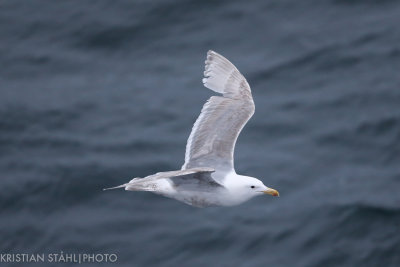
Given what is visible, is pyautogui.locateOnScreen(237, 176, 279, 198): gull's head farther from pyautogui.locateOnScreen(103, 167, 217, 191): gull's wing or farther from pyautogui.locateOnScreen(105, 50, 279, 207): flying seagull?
pyautogui.locateOnScreen(103, 167, 217, 191): gull's wing

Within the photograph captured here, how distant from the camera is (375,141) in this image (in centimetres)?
1683

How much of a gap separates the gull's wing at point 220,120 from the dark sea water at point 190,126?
9.49 feet

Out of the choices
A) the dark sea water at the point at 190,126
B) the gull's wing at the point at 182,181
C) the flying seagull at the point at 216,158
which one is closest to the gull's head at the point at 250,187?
the flying seagull at the point at 216,158

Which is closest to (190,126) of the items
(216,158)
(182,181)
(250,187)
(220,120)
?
(220,120)

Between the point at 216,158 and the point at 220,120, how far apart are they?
713 millimetres

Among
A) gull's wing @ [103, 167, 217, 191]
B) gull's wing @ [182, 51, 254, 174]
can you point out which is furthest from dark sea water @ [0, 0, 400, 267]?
gull's wing @ [103, 167, 217, 191]

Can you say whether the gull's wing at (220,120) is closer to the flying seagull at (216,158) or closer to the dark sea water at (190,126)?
the flying seagull at (216,158)

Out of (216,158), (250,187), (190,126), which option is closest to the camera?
(250,187)

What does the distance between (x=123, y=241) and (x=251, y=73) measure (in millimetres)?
5372

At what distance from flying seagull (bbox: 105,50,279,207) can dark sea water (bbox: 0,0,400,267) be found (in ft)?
9.53

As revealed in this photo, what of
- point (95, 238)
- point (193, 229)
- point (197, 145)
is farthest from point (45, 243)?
point (197, 145)

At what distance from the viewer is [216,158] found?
1241cm

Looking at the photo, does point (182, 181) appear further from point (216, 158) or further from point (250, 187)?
point (250, 187)

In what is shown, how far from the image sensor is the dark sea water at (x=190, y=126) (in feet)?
49.7
